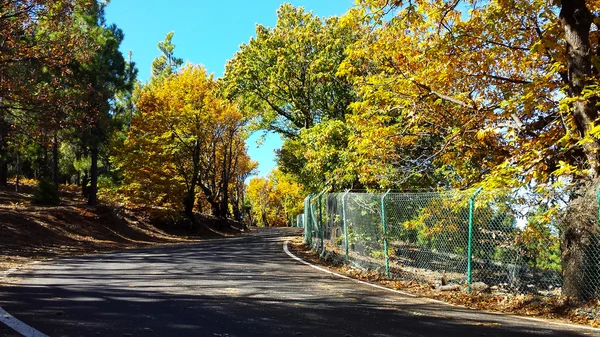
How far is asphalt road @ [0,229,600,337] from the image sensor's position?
509cm

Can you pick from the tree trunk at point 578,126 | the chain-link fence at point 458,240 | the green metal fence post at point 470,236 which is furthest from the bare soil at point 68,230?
the tree trunk at point 578,126

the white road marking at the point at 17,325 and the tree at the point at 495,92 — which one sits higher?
the tree at the point at 495,92

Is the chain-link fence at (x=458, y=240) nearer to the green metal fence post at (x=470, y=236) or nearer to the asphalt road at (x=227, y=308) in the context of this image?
the green metal fence post at (x=470, y=236)

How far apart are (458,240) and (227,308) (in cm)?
435

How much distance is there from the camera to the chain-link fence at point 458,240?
6.78m

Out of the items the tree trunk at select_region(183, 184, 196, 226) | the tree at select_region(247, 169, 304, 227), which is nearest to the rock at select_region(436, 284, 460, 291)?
the tree trunk at select_region(183, 184, 196, 226)

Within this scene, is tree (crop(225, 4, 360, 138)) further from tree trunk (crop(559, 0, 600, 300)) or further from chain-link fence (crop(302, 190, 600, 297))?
tree trunk (crop(559, 0, 600, 300))

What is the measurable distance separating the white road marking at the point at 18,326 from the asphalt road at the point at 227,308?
3.1 inches

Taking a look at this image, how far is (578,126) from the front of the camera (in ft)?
23.0

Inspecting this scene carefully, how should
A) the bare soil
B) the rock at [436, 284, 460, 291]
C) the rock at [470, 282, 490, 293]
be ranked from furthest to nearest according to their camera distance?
the bare soil → the rock at [436, 284, 460, 291] → the rock at [470, 282, 490, 293]

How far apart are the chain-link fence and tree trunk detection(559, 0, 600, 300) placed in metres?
0.11

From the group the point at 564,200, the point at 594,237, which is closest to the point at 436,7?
the point at 564,200

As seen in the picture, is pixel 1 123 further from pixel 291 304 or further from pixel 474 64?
pixel 474 64

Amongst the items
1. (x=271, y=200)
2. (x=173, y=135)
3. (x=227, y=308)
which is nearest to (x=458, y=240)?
(x=227, y=308)
